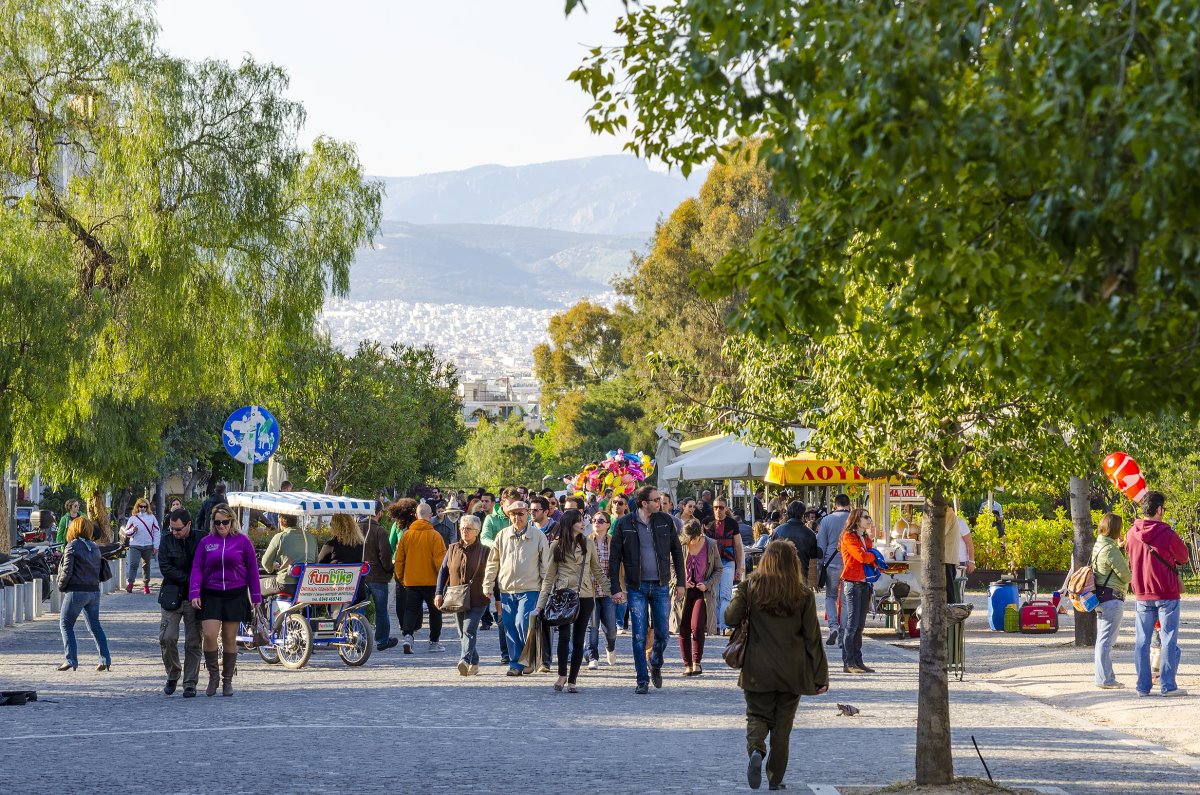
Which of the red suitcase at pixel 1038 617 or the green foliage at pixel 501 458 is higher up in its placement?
the green foliage at pixel 501 458

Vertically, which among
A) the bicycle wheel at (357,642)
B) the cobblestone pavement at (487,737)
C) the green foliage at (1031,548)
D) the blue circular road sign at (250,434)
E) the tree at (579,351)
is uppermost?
the tree at (579,351)

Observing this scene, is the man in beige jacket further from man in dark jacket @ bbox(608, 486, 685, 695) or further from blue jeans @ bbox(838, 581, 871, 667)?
blue jeans @ bbox(838, 581, 871, 667)

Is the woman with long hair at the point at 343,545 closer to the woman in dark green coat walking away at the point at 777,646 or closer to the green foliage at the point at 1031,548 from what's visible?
the woman in dark green coat walking away at the point at 777,646

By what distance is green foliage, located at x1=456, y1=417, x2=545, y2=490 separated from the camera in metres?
113

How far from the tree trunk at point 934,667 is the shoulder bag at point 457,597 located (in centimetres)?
689

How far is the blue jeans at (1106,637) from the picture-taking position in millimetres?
14695

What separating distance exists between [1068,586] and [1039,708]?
2.39m

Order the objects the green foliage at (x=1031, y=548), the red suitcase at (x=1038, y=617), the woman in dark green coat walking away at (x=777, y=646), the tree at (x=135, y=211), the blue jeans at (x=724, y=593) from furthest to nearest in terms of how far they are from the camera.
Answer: the green foliage at (x=1031, y=548) → the tree at (x=135, y=211) → the red suitcase at (x=1038, y=617) → the blue jeans at (x=724, y=593) → the woman in dark green coat walking away at (x=777, y=646)

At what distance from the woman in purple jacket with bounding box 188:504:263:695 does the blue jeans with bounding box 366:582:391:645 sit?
5.03 metres

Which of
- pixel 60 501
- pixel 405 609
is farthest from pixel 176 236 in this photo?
pixel 60 501

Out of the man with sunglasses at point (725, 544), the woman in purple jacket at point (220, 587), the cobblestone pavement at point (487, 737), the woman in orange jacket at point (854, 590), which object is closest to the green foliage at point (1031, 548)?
the man with sunglasses at point (725, 544)

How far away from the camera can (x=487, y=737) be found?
11445 millimetres

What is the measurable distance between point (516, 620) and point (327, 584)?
7.80 ft

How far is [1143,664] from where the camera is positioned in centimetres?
1405
